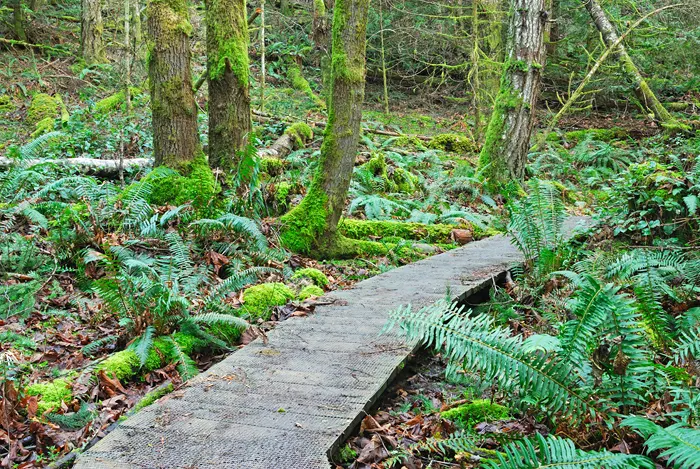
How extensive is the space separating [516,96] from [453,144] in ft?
18.1

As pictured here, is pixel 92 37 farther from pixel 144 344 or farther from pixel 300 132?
pixel 144 344

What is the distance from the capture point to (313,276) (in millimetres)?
5977

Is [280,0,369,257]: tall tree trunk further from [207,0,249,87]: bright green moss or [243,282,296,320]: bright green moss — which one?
[207,0,249,87]: bright green moss

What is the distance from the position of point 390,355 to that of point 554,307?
1.51 metres

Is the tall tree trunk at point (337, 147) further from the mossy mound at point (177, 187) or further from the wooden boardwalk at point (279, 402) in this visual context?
the wooden boardwalk at point (279, 402)

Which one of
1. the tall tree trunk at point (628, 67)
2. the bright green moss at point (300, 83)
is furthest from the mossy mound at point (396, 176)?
the bright green moss at point (300, 83)

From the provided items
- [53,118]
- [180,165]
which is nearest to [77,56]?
[53,118]

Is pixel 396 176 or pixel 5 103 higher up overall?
pixel 5 103

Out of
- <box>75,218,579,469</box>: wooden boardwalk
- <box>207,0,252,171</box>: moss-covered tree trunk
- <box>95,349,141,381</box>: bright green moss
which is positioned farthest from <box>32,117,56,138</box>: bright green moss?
<box>75,218,579,469</box>: wooden boardwalk

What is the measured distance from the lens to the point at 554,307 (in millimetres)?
4344

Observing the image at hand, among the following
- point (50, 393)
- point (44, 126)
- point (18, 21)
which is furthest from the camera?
point (18, 21)

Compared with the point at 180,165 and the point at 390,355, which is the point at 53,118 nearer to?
the point at 180,165

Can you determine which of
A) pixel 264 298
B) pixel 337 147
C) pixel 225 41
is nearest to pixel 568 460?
pixel 264 298

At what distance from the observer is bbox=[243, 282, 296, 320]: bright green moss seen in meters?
4.91
